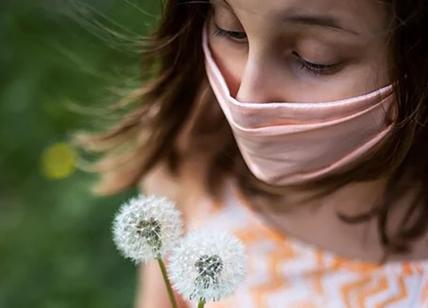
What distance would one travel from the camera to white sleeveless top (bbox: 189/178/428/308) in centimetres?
114

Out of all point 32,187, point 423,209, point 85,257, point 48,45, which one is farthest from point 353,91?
point 48,45

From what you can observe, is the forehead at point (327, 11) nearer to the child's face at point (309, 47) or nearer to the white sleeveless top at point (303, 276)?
the child's face at point (309, 47)

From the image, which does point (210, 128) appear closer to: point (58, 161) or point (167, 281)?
point (167, 281)

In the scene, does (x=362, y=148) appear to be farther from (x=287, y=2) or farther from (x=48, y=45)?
(x=48, y=45)

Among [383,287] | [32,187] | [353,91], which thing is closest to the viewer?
[353,91]

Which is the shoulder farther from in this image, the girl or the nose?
the nose

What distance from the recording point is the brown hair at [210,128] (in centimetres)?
99

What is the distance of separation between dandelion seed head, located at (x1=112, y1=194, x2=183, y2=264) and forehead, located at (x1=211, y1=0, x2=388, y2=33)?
0.17 m

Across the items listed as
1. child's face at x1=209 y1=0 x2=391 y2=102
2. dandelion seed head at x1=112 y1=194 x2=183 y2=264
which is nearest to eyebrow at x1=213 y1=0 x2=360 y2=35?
child's face at x1=209 y1=0 x2=391 y2=102

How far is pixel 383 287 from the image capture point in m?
1.14

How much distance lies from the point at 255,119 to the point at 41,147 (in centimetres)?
123

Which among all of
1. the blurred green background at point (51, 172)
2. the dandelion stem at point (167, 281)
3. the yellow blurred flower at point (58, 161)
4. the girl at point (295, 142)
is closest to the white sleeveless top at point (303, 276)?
the girl at point (295, 142)

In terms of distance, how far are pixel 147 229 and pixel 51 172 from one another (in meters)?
1.30

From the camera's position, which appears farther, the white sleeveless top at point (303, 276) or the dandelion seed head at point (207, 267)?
the white sleeveless top at point (303, 276)
